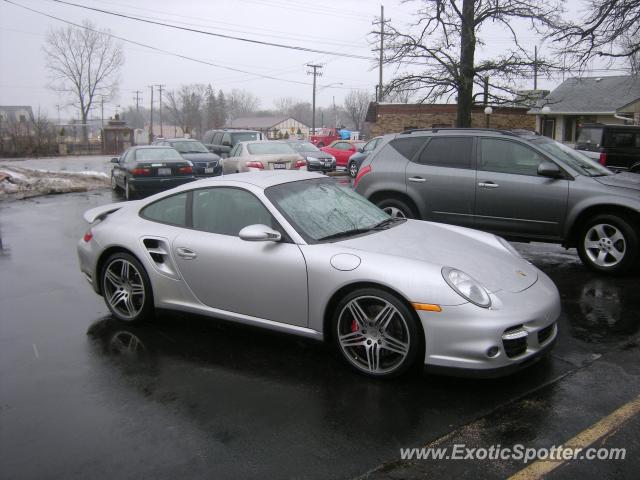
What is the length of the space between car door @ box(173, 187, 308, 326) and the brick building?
3074 cm

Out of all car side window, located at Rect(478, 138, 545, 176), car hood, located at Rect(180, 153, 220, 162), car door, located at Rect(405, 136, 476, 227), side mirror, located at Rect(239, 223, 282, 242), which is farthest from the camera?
car hood, located at Rect(180, 153, 220, 162)

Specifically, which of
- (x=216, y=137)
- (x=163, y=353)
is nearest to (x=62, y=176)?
(x=216, y=137)

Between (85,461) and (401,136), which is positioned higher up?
(401,136)

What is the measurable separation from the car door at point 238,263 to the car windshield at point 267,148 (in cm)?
1049

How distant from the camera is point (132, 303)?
5043 millimetres

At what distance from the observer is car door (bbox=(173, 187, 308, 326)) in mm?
4152

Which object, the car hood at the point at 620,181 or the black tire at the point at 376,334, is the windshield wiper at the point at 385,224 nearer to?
the black tire at the point at 376,334

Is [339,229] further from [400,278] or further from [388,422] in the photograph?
[388,422]

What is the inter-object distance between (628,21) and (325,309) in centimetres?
1757

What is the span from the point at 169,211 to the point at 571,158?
514 centimetres

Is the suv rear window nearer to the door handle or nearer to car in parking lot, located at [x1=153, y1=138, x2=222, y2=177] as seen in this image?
car in parking lot, located at [x1=153, y1=138, x2=222, y2=177]

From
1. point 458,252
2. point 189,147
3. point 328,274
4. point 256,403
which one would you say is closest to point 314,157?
point 189,147

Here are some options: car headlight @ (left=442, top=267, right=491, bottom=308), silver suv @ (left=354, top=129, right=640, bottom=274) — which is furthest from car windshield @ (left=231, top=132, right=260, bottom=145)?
car headlight @ (left=442, top=267, right=491, bottom=308)

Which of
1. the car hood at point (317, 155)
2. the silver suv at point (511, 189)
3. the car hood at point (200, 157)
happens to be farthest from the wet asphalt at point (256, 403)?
the car hood at point (317, 155)
